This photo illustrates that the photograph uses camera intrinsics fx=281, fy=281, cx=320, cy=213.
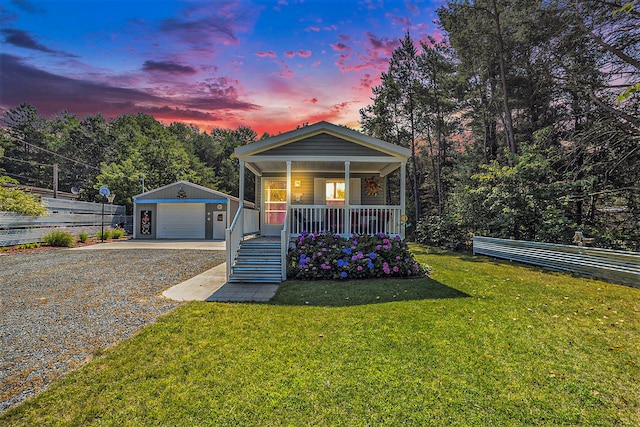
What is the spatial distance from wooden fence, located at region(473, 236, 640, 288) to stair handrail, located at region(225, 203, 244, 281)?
886cm

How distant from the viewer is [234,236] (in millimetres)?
7324

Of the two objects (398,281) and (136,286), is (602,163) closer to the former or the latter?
(398,281)

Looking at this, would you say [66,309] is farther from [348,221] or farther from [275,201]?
[275,201]

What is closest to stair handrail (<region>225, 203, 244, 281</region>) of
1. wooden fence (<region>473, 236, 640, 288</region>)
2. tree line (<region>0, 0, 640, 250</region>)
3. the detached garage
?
tree line (<region>0, 0, 640, 250</region>)

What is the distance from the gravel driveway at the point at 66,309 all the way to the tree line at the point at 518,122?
19.0 feet

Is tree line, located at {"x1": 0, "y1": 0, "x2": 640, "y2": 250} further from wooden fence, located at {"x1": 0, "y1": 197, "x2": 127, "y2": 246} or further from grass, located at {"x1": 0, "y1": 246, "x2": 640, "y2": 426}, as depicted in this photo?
wooden fence, located at {"x1": 0, "y1": 197, "x2": 127, "y2": 246}

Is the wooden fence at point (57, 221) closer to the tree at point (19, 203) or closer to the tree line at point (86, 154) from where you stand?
the tree at point (19, 203)

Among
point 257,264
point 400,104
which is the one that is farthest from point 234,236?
point 400,104

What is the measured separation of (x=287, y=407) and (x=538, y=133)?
12.6 m

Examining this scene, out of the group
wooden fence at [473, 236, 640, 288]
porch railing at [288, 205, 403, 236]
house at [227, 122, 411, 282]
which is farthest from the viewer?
porch railing at [288, 205, 403, 236]


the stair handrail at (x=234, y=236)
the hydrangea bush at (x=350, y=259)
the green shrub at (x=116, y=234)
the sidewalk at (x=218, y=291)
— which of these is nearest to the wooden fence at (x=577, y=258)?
the hydrangea bush at (x=350, y=259)

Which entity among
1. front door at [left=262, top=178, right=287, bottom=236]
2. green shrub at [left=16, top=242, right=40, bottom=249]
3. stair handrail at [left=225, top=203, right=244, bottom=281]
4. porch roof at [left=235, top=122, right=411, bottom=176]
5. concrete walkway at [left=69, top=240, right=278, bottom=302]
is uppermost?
porch roof at [left=235, top=122, right=411, bottom=176]

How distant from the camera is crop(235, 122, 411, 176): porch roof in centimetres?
841

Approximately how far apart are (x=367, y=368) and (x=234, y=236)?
5311 mm
